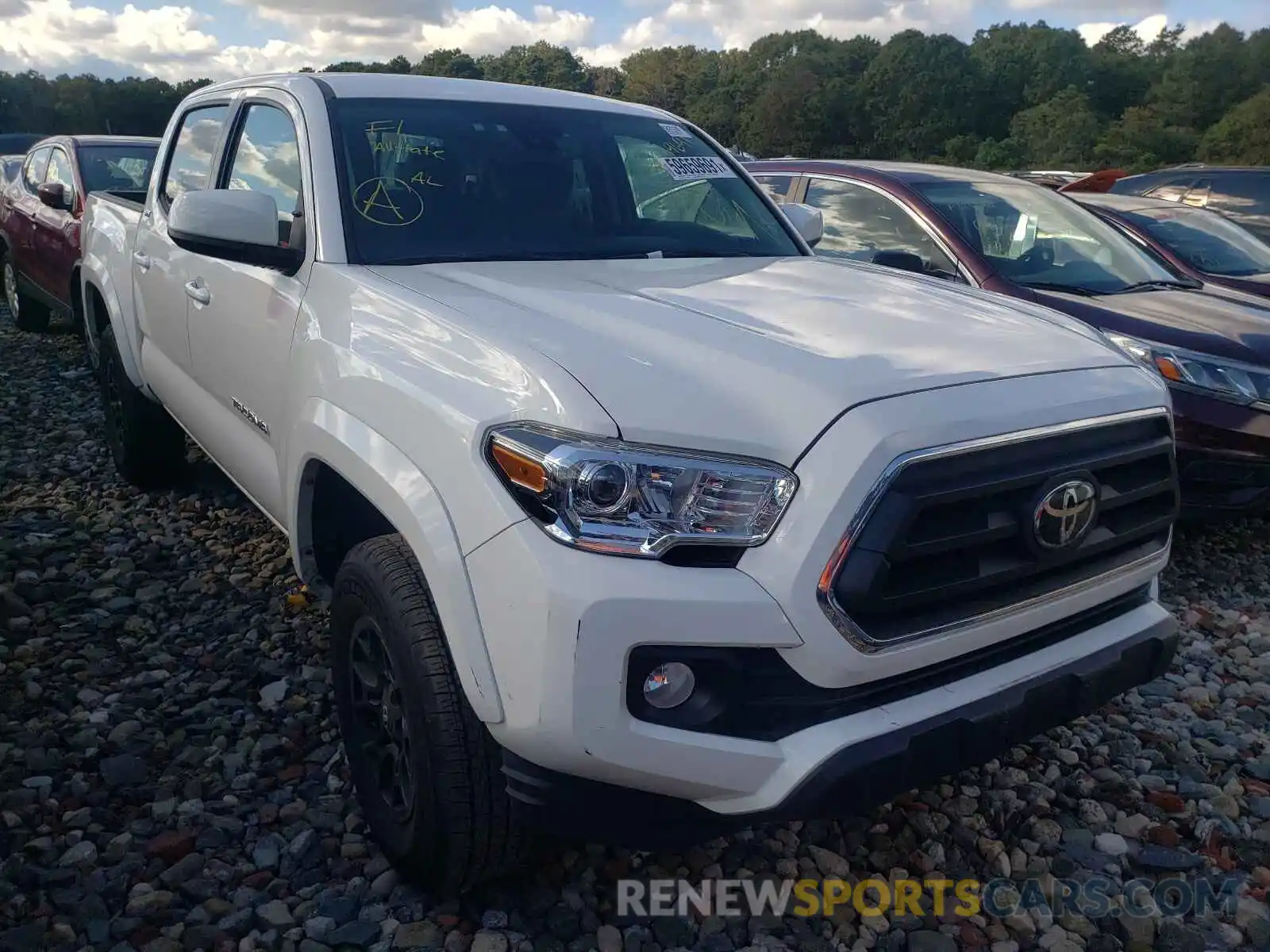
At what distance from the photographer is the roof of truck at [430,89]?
316cm

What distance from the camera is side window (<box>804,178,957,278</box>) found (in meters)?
5.14

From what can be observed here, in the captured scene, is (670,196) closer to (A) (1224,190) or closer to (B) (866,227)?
(B) (866,227)

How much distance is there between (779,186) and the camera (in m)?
6.04

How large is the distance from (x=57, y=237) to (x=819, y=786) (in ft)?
25.4

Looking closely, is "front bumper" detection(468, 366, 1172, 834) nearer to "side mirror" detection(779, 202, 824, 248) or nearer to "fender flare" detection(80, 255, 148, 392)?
"side mirror" detection(779, 202, 824, 248)

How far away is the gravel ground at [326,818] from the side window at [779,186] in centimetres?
314

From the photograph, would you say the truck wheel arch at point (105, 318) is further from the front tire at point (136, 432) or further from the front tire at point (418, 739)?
the front tire at point (418, 739)

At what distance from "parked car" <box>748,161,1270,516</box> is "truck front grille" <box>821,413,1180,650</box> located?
1.89m

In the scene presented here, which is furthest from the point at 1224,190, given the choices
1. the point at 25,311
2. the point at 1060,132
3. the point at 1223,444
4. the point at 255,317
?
the point at 1060,132

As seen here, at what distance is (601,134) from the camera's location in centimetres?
347

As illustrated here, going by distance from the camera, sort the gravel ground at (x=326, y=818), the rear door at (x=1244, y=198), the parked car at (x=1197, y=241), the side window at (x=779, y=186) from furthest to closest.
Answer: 1. the rear door at (x=1244, y=198)
2. the parked car at (x=1197, y=241)
3. the side window at (x=779, y=186)
4. the gravel ground at (x=326, y=818)

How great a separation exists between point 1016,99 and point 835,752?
72629 millimetres

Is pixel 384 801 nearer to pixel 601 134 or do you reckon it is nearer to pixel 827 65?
pixel 601 134

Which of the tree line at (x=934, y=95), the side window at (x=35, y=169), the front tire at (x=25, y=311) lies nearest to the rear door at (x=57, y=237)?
the side window at (x=35, y=169)
